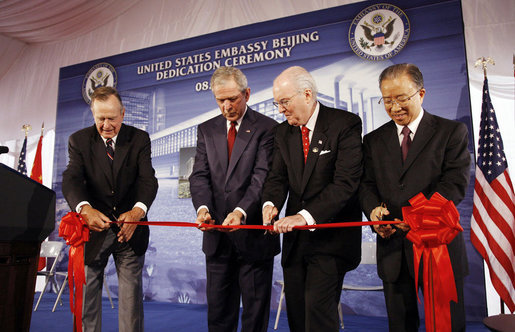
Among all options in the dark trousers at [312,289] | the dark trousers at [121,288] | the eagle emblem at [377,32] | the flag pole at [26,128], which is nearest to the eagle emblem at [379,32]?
the eagle emblem at [377,32]

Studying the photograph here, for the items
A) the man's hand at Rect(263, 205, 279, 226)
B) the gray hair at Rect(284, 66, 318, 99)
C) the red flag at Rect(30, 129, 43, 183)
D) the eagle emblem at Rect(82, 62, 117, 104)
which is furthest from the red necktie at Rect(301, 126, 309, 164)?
the red flag at Rect(30, 129, 43, 183)

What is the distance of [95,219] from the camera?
2.45 meters

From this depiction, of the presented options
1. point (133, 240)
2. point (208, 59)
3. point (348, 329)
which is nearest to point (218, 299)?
point (133, 240)

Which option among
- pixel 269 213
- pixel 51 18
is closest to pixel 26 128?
pixel 51 18

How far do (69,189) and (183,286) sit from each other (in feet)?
13.6

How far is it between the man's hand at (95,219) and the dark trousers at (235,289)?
67 cm

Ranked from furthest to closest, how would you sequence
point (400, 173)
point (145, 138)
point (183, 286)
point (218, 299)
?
point (183, 286), point (145, 138), point (218, 299), point (400, 173)

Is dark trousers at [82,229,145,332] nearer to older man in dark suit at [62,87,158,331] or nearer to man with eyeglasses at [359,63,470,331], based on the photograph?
older man in dark suit at [62,87,158,331]

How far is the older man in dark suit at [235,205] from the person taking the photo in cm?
237

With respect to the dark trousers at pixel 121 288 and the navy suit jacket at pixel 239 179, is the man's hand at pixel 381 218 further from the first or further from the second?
the dark trousers at pixel 121 288

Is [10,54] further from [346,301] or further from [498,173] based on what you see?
[498,173]

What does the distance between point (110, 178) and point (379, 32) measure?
4.22 meters

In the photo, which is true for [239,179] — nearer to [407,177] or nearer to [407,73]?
[407,177]

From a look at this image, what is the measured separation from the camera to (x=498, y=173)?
14.2 feet
